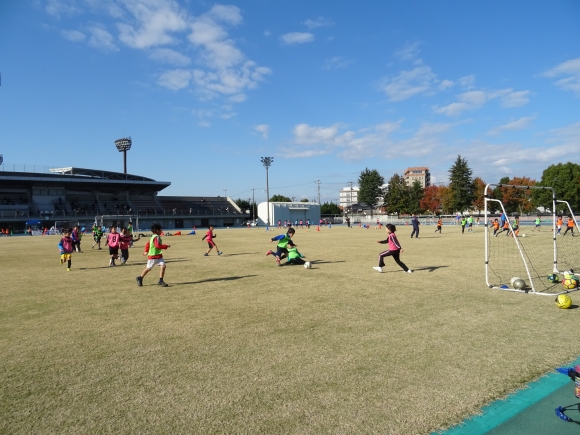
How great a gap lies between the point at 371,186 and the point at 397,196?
7703mm

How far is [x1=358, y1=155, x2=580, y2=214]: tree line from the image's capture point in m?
75.7

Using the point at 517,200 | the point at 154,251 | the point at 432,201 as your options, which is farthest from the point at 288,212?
the point at 154,251

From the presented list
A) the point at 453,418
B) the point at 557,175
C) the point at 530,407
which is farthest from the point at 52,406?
the point at 557,175

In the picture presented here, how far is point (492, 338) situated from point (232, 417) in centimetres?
420

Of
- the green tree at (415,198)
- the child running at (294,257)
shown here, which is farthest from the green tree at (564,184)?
the child running at (294,257)

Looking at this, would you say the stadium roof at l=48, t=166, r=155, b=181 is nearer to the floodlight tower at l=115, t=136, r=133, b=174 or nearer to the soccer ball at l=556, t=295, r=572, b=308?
the floodlight tower at l=115, t=136, r=133, b=174

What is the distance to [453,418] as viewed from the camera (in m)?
3.51

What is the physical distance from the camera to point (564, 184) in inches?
3007

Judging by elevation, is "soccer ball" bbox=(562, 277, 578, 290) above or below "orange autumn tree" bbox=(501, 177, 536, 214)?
below

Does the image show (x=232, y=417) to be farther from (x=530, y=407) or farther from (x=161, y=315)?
(x=161, y=315)

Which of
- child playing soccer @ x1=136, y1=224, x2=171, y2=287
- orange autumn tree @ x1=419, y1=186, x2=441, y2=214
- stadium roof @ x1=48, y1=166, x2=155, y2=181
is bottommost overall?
child playing soccer @ x1=136, y1=224, x2=171, y2=287

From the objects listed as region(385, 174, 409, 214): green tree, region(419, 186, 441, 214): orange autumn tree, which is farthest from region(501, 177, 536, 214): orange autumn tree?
region(385, 174, 409, 214): green tree

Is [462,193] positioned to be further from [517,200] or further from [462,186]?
[517,200]

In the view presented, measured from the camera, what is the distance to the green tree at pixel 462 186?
7669 centimetres
